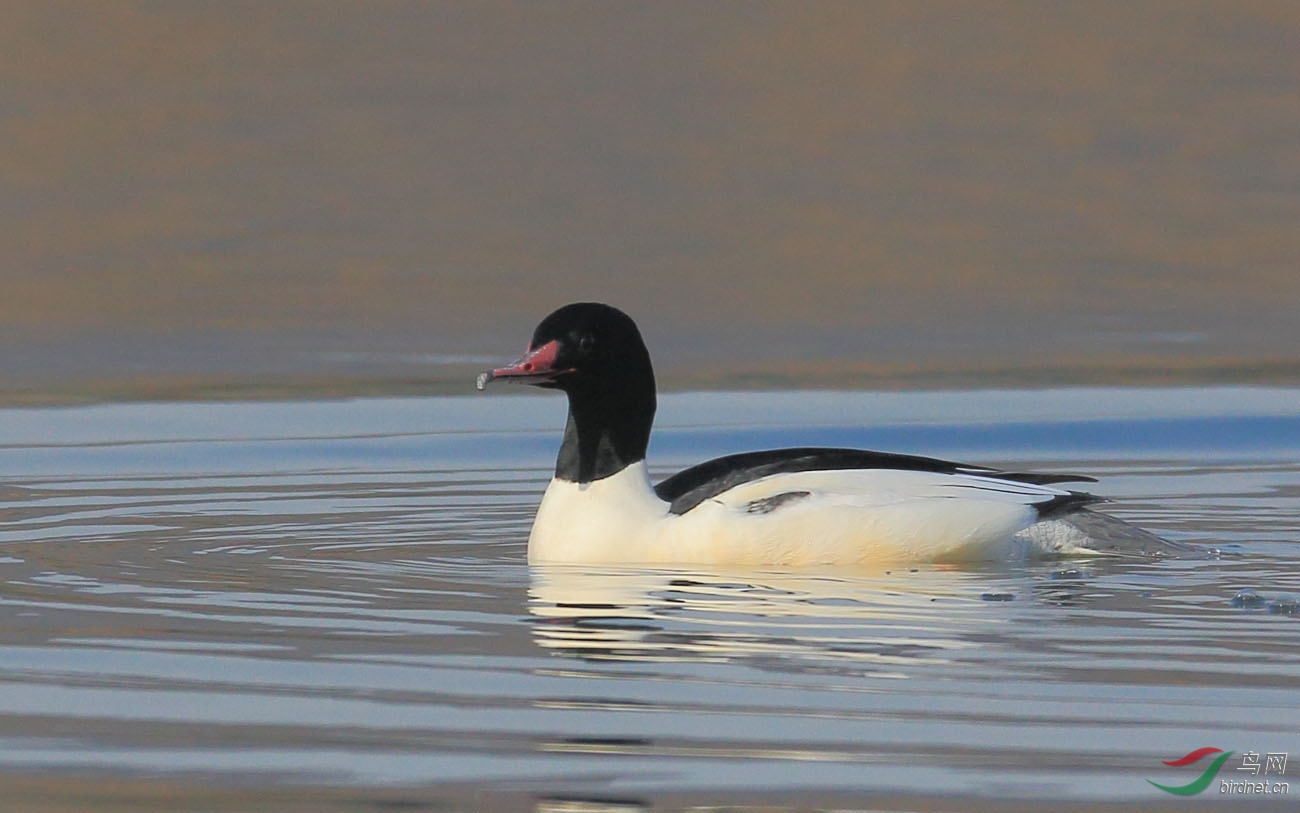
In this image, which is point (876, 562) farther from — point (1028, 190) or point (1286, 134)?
point (1286, 134)

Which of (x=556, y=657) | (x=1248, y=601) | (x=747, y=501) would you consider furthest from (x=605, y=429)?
(x=1248, y=601)

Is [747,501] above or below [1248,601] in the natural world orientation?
above

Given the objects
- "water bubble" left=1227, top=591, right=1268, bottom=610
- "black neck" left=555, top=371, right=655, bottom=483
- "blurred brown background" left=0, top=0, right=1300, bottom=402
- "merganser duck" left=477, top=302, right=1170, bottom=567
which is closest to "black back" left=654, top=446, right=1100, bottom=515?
"merganser duck" left=477, top=302, right=1170, bottom=567

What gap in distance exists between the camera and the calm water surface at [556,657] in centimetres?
602

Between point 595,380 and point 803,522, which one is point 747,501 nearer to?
point 803,522

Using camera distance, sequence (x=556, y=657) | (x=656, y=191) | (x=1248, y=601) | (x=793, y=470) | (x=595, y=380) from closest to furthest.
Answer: (x=556, y=657), (x=1248, y=601), (x=793, y=470), (x=595, y=380), (x=656, y=191)

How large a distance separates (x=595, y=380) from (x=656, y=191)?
12785 mm

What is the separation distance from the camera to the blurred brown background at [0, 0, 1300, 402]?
1616cm

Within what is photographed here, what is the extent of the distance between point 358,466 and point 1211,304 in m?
7.35

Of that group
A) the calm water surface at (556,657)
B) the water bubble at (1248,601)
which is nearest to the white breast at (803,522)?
the calm water surface at (556,657)

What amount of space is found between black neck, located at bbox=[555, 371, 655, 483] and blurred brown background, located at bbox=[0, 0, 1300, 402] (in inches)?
214

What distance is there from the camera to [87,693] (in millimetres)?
7039

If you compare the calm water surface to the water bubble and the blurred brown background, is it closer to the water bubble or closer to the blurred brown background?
the water bubble

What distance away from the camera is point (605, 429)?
935cm
